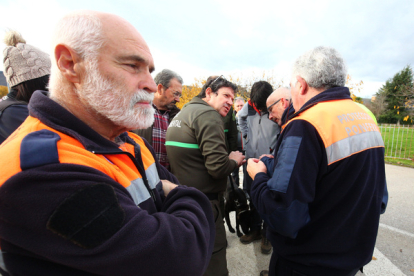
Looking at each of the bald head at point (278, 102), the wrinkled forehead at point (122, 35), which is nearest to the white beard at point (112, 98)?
the wrinkled forehead at point (122, 35)

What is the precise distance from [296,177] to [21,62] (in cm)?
226

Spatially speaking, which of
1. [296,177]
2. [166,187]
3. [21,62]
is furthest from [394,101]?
[21,62]

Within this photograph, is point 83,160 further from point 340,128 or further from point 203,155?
point 203,155

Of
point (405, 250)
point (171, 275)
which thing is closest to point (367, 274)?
point (405, 250)

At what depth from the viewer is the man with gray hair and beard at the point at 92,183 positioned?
580mm

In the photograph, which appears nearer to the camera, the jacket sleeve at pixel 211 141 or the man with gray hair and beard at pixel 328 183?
the man with gray hair and beard at pixel 328 183

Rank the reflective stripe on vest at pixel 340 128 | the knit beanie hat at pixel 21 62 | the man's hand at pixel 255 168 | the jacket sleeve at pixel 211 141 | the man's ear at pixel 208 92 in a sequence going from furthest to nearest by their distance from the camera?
the man's ear at pixel 208 92 < the jacket sleeve at pixel 211 141 < the man's hand at pixel 255 168 < the knit beanie hat at pixel 21 62 < the reflective stripe on vest at pixel 340 128

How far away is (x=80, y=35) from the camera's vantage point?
2.74 ft

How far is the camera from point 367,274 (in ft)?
8.55

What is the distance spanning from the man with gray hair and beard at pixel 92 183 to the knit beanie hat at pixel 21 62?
3.63ft

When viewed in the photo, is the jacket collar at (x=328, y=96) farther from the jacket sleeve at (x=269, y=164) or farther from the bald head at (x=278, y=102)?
the bald head at (x=278, y=102)

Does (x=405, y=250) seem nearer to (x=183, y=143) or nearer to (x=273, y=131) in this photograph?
(x=273, y=131)

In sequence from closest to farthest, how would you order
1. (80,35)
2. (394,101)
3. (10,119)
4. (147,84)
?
1. (80,35)
2. (147,84)
3. (10,119)
4. (394,101)

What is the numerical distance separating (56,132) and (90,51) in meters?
0.36
